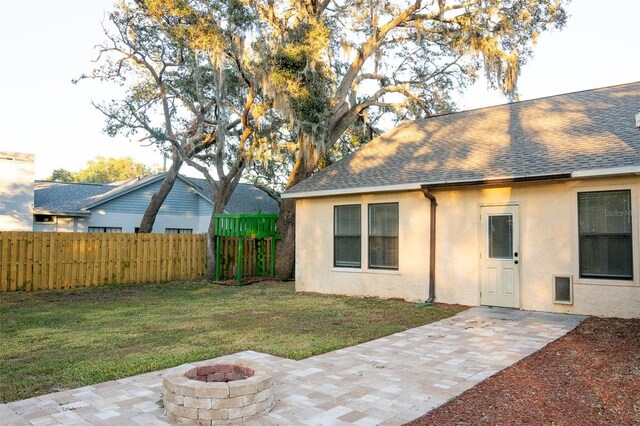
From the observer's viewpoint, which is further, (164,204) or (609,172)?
(164,204)

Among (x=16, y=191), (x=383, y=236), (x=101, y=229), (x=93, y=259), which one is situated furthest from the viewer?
(x=101, y=229)

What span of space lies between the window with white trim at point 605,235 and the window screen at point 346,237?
474 centimetres

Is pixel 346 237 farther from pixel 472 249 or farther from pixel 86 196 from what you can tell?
pixel 86 196

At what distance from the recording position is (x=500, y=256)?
9047mm

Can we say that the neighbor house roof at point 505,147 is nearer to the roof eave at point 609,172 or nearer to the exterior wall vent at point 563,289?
the roof eave at point 609,172

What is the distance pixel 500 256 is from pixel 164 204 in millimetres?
18871

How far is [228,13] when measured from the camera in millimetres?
13406

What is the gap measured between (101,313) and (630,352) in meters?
8.63

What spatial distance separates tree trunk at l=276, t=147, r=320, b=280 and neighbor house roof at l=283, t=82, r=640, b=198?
74.5 inches

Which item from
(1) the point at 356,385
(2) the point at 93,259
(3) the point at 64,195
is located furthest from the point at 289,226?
(3) the point at 64,195

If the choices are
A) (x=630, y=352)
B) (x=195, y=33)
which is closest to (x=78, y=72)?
(x=195, y=33)

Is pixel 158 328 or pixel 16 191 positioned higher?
pixel 16 191

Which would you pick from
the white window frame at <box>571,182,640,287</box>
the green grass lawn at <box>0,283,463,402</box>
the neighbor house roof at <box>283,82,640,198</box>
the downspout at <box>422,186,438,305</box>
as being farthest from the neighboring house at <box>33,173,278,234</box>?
the white window frame at <box>571,182,640,287</box>

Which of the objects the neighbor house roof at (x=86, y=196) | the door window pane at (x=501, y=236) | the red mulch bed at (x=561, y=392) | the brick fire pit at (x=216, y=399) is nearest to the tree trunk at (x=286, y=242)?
the neighbor house roof at (x=86, y=196)
